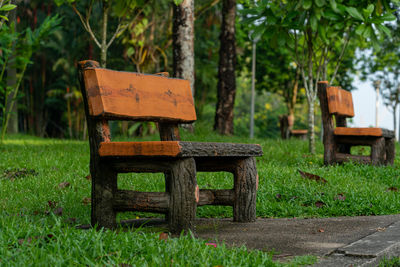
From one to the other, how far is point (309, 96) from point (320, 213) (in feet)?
15.1

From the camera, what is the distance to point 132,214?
17.1ft

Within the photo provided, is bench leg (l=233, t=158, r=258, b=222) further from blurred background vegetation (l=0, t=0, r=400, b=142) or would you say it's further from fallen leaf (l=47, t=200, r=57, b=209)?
blurred background vegetation (l=0, t=0, r=400, b=142)

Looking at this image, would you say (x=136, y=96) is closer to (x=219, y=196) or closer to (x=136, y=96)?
(x=136, y=96)

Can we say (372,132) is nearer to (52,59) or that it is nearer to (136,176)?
(136,176)

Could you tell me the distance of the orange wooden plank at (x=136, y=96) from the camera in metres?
4.07

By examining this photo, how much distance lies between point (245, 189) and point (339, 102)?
4399 millimetres

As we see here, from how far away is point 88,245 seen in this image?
309cm

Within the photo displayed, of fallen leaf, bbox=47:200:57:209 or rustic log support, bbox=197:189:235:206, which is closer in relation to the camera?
rustic log support, bbox=197:189:235:206

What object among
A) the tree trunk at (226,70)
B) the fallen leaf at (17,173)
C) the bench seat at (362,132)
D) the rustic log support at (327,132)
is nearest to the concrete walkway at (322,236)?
the bench seat at (362,132)

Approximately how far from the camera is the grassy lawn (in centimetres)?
299

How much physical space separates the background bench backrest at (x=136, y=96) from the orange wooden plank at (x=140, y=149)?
0.31 meters

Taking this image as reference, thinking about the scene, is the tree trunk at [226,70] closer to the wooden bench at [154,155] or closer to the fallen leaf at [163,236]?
the wooden bench at [154,155]

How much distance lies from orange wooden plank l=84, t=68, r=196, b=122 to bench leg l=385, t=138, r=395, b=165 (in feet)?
15.9

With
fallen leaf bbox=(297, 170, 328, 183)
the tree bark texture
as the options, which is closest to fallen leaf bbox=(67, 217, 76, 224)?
fallen leaf bbox=(297, 170, 328, 183)
